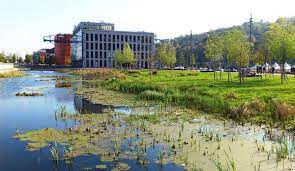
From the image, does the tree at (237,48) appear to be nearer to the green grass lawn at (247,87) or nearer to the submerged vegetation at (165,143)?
the green grass lawn at (247,87)

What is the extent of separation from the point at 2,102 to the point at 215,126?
25.4m

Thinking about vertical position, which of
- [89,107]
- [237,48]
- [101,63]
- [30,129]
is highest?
[237,48]

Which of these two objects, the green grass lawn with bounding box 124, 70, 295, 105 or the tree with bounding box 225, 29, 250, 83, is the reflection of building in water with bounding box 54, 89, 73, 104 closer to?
the green grass lawn with bounding box 124, 70, 295, 105

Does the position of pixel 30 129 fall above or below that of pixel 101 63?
below

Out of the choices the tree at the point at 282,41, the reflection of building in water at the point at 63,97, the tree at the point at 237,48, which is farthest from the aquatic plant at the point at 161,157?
the tree at the point at 237,48

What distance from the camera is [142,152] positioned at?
Result: 57.9 ft

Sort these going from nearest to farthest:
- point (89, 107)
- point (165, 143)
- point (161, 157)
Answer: point (161, 157), point (165, 143), point (89, 107)

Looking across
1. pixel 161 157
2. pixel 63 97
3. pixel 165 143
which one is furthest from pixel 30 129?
pixel 63 97

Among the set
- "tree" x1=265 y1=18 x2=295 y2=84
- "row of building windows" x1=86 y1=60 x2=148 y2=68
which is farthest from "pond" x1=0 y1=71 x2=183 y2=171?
"row of building windows" x1=86 y1=60 x2=148 y2=68

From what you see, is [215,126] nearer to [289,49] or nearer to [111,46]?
[289,49]

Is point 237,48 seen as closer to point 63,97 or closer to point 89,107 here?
point 63,97

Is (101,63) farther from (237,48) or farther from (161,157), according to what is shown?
(161,157)

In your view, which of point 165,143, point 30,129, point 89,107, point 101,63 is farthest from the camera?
point 101,63

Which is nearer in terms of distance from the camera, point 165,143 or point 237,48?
point 165,143
